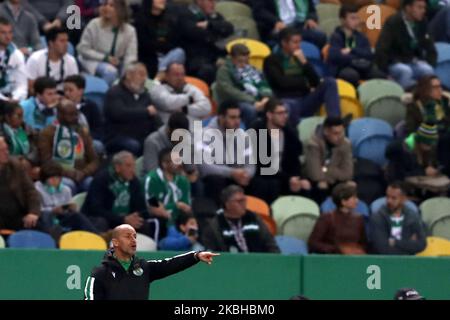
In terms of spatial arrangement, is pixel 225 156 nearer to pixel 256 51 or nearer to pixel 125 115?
pixel 125 115

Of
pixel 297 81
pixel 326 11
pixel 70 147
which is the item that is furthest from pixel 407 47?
pixel 70 147

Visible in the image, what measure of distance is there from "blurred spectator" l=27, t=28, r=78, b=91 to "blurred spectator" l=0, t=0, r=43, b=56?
1.73 ft

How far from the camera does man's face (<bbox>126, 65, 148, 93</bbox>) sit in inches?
822

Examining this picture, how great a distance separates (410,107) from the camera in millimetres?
21969

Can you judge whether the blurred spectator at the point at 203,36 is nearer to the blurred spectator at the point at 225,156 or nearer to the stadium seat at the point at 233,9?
the stadium seat at the point at 233,9

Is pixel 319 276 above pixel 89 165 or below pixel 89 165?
below

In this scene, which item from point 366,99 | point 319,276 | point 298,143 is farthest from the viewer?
point 366,99

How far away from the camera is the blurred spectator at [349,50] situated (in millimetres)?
23031

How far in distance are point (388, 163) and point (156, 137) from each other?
283 cm

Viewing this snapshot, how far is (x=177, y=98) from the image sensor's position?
21203mm

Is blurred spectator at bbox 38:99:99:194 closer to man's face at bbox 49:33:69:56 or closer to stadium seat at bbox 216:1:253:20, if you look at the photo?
man's face at bbox 49:33:69:56

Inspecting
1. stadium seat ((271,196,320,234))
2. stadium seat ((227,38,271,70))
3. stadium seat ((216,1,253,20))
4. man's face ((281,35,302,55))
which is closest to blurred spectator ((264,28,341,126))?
man's face ((281,35,302,55))

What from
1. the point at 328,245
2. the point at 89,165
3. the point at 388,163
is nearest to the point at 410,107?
the point at 388,163

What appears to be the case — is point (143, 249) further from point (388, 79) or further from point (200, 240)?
point (388, 79)
